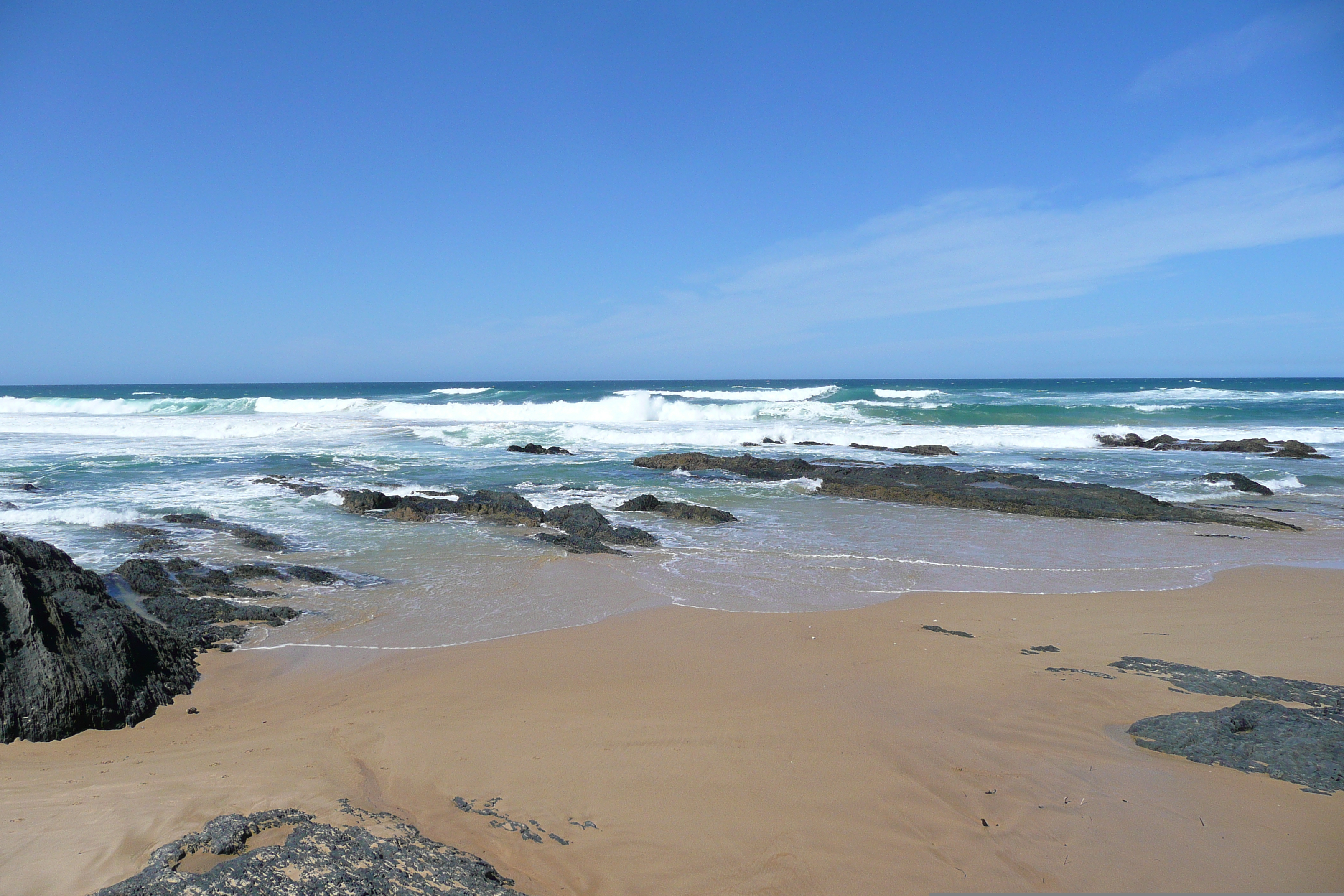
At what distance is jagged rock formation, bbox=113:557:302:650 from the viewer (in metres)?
5.52

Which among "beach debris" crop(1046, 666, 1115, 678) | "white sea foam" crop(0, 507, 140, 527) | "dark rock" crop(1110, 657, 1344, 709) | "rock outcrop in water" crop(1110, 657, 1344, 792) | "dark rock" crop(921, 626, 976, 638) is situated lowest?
"dark rock" crop(921, 626, 976, 638)

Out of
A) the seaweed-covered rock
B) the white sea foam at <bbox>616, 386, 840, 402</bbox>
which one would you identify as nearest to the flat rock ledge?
the seaweed-covered rock

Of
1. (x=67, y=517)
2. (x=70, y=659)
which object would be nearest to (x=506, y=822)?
(x=70, y=659)

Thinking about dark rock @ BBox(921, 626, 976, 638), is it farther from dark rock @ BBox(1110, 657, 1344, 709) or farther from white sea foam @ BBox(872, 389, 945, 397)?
white sea foam @ BBox(872, 389, 945, 397)

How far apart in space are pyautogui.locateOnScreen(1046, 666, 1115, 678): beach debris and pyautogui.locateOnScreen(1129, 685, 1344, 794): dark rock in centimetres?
66

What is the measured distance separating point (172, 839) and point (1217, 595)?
8543 millimetres

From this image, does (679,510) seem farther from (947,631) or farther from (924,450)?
(924,450)

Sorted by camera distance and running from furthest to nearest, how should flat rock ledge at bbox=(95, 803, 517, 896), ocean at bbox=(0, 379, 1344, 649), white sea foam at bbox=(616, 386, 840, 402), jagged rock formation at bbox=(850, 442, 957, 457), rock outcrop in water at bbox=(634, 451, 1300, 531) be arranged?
1. white sea foam at bbox=(616, 386, 840, 402)
2. jagged rock formation at bbox=(850, 442, 957, 457)
3. rock outcrop in water at bbox=(634, 451, 1300, 531)
4. ocean at bbox=(0, 379, 1344, 649)
5. flat rock ledge at bbox=(95, 803, 517, 896)

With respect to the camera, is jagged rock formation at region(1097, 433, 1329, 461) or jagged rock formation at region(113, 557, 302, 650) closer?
jagged rock formation at region(113, 557, 302, 650)

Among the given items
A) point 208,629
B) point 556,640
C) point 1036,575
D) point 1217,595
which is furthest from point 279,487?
point 1217,595

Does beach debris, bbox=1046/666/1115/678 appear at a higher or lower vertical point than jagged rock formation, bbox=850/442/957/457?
lower

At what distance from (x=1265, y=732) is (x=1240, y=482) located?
540 inches

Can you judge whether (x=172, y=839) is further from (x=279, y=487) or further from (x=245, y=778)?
(x=279, y=487)

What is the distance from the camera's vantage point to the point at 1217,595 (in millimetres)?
7055
